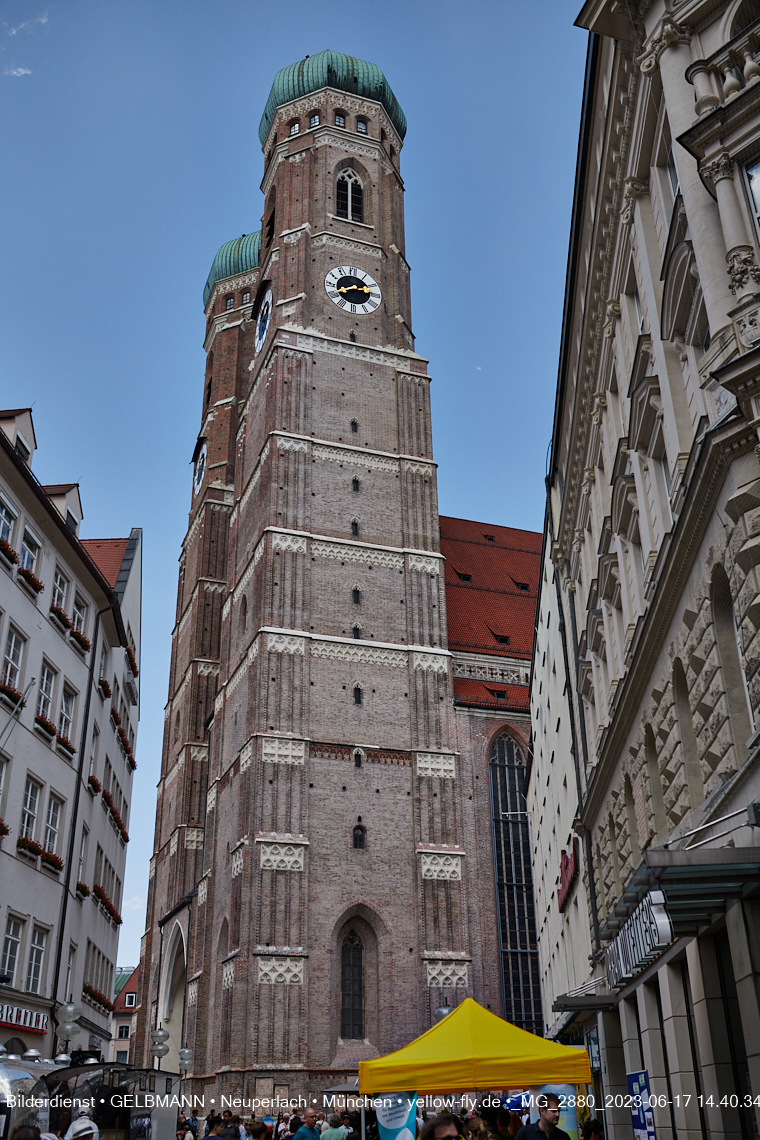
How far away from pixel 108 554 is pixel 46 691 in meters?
10.7

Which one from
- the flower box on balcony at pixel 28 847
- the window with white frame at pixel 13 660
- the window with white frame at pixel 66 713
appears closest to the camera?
the flower box on balcony at pixel 28 847

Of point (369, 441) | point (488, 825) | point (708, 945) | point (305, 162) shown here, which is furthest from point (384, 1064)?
point (305, 162)

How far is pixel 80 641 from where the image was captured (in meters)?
22.3

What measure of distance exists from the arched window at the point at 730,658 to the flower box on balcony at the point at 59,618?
587 inches

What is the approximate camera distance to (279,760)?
32469mm

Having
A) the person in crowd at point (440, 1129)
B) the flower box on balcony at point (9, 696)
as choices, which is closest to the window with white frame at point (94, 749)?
the flower box on balcony at point (9, 696)

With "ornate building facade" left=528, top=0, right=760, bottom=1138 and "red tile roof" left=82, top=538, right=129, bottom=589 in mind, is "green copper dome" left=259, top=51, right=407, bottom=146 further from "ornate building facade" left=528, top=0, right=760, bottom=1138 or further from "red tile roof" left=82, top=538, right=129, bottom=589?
"ornate building facade" left=528, top=0, right=760, bottom=1138

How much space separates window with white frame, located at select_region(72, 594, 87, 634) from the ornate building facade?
1177 centimetres

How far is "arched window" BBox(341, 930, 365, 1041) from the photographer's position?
3067cm

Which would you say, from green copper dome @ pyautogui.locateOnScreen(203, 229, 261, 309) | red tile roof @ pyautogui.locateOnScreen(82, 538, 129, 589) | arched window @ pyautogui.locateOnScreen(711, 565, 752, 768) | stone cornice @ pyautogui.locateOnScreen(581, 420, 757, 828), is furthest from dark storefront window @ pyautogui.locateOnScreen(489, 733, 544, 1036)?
green copper dome @ pyautogui.locateOnScreen(203, 229, 261, 309)

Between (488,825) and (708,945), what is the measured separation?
26922 millimetres

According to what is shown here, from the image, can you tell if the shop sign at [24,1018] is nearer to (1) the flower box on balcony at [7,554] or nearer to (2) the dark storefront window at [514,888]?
(1) the flower box on balcony at [7,554]

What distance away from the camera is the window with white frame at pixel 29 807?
18.6 m

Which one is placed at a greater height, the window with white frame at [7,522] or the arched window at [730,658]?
the window with white frame at [7,522]
